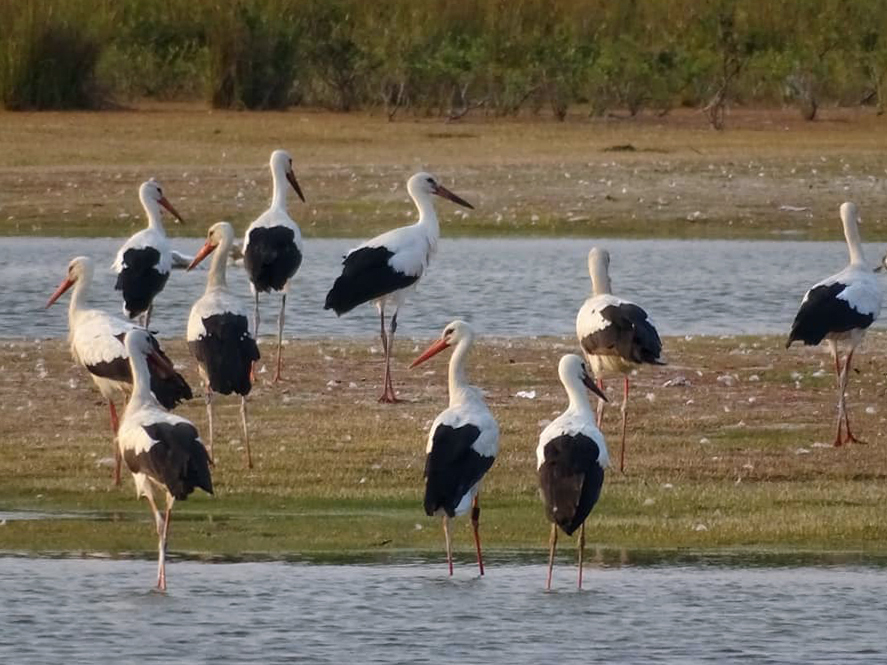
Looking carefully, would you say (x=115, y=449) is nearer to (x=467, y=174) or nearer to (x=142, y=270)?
(x=142, y=270)

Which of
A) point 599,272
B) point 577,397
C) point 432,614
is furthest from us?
point 599,272

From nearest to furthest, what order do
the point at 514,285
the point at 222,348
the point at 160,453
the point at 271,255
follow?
the point at 160,453, the point at 222,348, the point at 271,255, the point at 514,285

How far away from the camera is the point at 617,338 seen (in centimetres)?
1202

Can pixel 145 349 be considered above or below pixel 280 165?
below

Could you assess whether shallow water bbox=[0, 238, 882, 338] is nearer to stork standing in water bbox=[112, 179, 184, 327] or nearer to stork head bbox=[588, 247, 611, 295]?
stork standing in water bbox=[112, 179, 184, 327]

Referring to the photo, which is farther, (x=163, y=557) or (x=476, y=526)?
(x=476, y=526)

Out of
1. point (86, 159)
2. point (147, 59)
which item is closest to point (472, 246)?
point (86, 159)

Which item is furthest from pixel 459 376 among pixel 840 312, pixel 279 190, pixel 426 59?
pixel 426 59

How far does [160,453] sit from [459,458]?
1288 mm

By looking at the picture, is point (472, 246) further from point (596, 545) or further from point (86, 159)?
point (596, 545)

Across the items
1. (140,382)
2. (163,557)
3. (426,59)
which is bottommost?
(163,557)

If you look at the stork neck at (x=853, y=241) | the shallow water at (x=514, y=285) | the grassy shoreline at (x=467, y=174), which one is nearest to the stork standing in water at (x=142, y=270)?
the shallow water at (x=514, y=285)

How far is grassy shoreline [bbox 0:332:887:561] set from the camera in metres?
10.3

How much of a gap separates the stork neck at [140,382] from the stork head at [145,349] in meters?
0.04
